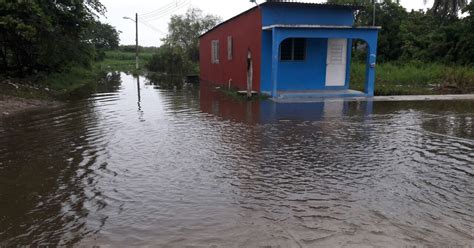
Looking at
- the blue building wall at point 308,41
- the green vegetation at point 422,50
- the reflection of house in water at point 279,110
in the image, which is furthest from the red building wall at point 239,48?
the green vegetation at point 422,50

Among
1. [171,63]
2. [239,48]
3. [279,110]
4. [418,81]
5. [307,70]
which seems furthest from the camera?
[171,63]

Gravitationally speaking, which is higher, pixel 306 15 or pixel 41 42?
pixel 306 15

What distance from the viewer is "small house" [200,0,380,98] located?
16.2 m

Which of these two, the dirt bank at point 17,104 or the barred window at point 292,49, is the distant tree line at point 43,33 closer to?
the dirt bank at point 17,104

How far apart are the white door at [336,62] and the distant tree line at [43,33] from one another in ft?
35.5

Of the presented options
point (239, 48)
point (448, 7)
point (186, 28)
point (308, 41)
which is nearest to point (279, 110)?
point (308, 41)

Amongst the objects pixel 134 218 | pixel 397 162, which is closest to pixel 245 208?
pixel 134 218

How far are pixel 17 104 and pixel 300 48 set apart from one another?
11.0m

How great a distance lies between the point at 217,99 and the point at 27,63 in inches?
370

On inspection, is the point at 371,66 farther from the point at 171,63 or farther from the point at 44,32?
the point at 171,63

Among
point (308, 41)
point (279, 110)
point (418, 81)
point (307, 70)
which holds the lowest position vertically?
point (279, 110)

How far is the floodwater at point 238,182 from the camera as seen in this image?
452cm

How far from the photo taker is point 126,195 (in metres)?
5.65

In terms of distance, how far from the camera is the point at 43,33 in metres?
17.4
